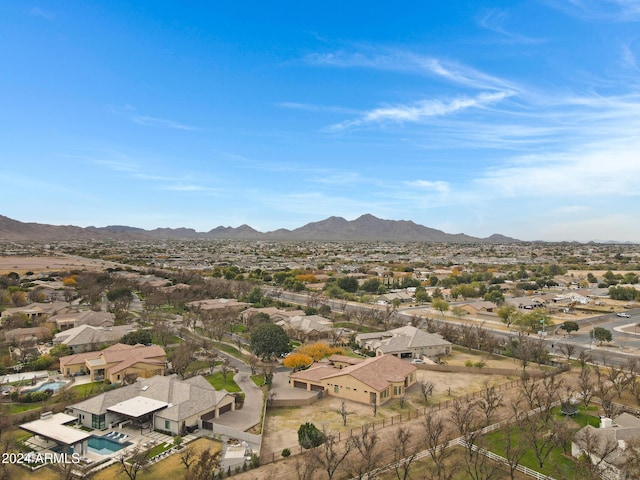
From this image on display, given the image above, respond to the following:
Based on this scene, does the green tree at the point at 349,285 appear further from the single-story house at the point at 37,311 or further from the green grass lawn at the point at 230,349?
the single-story house at the point at 37,311

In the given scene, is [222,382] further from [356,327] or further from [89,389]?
[356,327]

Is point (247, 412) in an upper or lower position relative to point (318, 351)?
lower

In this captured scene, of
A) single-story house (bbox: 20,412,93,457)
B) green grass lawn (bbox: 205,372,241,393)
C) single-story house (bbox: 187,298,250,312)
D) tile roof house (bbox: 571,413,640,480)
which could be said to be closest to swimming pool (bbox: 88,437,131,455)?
single-story house (bbox: 20,412,93,457)

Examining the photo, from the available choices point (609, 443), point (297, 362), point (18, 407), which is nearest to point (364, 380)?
point (297, 362)

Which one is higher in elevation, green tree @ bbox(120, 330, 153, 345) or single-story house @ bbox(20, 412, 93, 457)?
green tree @ bbox(120, 330, 153, 345)

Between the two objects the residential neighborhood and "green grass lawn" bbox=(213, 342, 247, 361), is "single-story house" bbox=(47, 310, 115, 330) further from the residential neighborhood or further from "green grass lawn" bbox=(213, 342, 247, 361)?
"green grass lawn" bbox=(213, 342, 247, 361)
